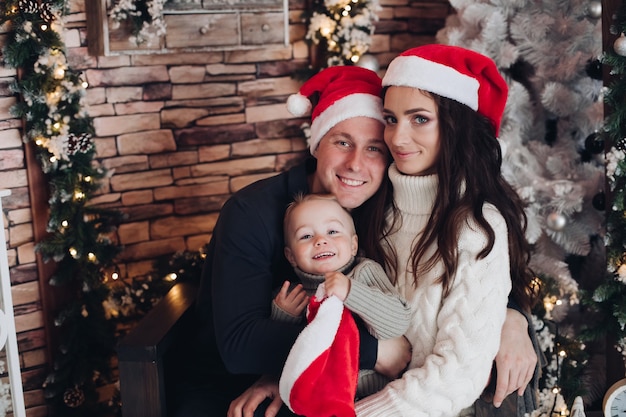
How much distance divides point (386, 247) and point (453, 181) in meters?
0.29

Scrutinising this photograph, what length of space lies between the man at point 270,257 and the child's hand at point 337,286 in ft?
0.59

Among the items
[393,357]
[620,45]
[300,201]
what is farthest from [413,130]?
[620,45]

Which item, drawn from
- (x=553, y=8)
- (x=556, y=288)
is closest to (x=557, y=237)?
(x=556, y=288)

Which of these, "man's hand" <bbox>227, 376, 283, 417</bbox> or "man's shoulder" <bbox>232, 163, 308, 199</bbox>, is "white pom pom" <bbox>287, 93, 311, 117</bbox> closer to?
"man's shoulder" <bbox>232, 163, 308, 199</bbox>

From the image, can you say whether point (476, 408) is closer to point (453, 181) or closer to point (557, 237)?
point (453, 181)

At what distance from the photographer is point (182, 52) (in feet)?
10.1

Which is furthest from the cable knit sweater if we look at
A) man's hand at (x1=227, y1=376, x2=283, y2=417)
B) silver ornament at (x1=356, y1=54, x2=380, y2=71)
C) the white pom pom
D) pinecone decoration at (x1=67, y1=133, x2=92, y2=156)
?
pinecone decoration at (x1=67, y1=133, x2=92, y2=156)

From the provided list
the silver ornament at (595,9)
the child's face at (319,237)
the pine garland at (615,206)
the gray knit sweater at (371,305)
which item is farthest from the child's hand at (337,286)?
the silver ornament at (595,9)

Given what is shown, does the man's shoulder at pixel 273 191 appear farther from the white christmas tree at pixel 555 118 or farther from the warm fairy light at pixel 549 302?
the warm fairy light at pixel 549 302

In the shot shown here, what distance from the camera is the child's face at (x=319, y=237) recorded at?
2061 millimetres

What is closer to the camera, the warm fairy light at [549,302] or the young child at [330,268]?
the young child at [330,268]

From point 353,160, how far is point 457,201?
1.08ft

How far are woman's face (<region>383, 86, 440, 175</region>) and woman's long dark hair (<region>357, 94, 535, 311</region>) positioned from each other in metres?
0.03

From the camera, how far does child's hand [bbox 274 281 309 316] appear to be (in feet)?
6.79
